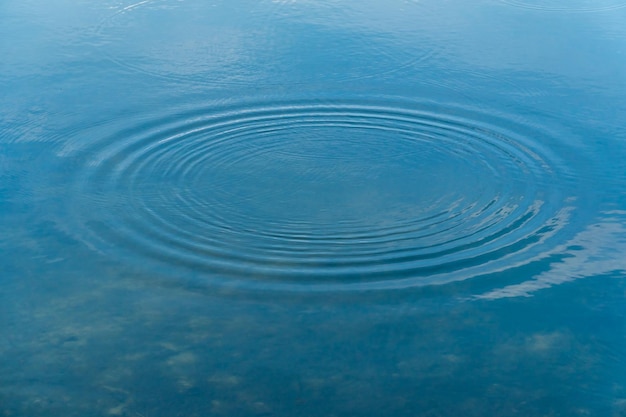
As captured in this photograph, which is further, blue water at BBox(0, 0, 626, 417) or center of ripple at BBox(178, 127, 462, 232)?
center of ripple at BBox(178, 127, 462, 232)

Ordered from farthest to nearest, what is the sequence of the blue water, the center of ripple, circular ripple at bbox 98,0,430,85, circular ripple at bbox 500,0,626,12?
circular ripple at bbox 500,0,626,12 < circular ripple at bbox 98,0,430,85 < the center of ripple < the blue water

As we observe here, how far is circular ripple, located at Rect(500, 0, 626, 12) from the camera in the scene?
9.26 metres

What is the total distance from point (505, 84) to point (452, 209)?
2.28m

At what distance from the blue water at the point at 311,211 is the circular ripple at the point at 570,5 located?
165mm

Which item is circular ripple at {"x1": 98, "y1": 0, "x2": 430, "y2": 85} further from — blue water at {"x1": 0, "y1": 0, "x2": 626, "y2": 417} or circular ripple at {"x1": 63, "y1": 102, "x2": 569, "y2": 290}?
circular ripple at {"x1": 63, "y1": 102, "x2": 569, "y2": 290}

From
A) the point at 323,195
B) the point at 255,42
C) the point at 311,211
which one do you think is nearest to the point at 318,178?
the point at 323,195

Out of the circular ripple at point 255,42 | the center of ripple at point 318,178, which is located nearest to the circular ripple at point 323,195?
the center of ripple at point 318,178

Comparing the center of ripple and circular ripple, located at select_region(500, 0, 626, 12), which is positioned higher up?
circular ripple, located at select_region(500, 0, 626, 12)

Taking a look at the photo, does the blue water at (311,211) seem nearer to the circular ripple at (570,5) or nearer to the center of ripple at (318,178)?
the center of ripple at (318,178)

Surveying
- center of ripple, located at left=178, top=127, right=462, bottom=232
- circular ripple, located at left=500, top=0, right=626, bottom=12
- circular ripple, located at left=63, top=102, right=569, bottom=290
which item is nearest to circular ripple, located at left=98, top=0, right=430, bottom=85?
circular ripple, located at left=63, top=102, right=569, bottom=290

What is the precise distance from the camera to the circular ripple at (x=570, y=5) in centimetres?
926

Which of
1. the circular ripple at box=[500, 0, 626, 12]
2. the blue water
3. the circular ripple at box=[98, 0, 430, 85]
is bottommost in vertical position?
the blue water

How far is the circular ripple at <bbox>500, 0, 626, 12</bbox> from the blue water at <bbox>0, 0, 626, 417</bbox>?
0.16 meters

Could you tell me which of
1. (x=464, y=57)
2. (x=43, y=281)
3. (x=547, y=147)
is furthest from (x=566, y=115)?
(x=43, y=281)
